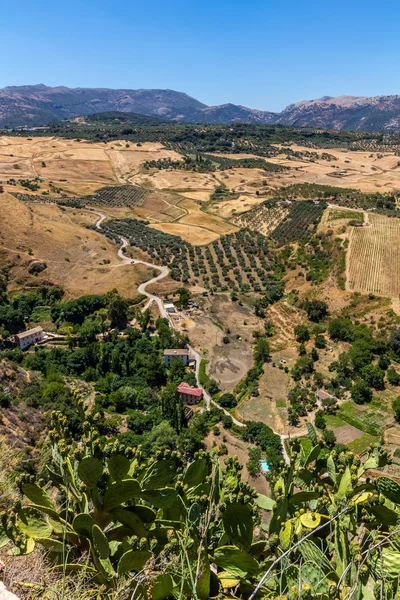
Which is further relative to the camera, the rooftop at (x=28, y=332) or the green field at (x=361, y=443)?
the rooftop at (x=28, y=332)

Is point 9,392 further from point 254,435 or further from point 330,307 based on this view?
A: point 330,307

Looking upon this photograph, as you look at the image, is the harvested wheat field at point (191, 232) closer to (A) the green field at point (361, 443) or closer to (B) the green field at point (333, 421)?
(B) the green field at point (333, 421)

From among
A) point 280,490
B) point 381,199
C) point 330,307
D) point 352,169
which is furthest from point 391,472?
point 352,169

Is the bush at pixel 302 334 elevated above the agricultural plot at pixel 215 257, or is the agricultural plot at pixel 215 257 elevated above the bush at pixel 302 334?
the agricultural plot at pixel 215 257

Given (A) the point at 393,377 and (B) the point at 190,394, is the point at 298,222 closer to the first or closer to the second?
(A) the point at 393,377

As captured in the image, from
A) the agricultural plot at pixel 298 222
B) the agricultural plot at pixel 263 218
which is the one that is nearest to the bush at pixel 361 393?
the agricultural plot at pixel 298 222
